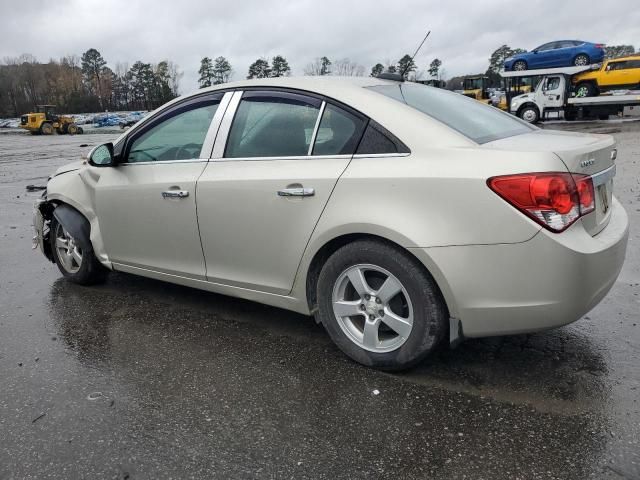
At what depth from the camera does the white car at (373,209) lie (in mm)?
2557

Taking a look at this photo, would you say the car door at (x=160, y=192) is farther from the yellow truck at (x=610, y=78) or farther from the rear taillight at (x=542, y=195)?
the yellow truck at (x=610, y=78)

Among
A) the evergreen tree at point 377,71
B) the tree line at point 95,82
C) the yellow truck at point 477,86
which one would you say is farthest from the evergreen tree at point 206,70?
the yellow truck at point 477,86

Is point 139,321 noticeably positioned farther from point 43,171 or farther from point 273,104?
point 43,171

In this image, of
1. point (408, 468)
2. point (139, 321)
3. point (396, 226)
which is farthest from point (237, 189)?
point (408, 468)

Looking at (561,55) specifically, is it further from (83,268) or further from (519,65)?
(83,268)

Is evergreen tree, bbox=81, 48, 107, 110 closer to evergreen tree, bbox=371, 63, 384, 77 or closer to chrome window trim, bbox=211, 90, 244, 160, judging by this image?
evergreen tree, bbox=371, 63, 384, 77

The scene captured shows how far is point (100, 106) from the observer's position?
102 metres

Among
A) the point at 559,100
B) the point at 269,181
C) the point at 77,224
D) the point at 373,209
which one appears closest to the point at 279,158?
the point at 269,181

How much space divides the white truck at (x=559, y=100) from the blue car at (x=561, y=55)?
44 cm

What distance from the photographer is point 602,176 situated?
288 cm

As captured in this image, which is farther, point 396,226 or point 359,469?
point 396,226

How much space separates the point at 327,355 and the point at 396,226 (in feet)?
3.36

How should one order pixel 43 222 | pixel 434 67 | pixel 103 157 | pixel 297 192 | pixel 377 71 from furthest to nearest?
pixel 434 67, pixel 377 71, pixel 43 222, pixel 103 157, pixel 297 192

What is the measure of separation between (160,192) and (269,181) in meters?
0.99
